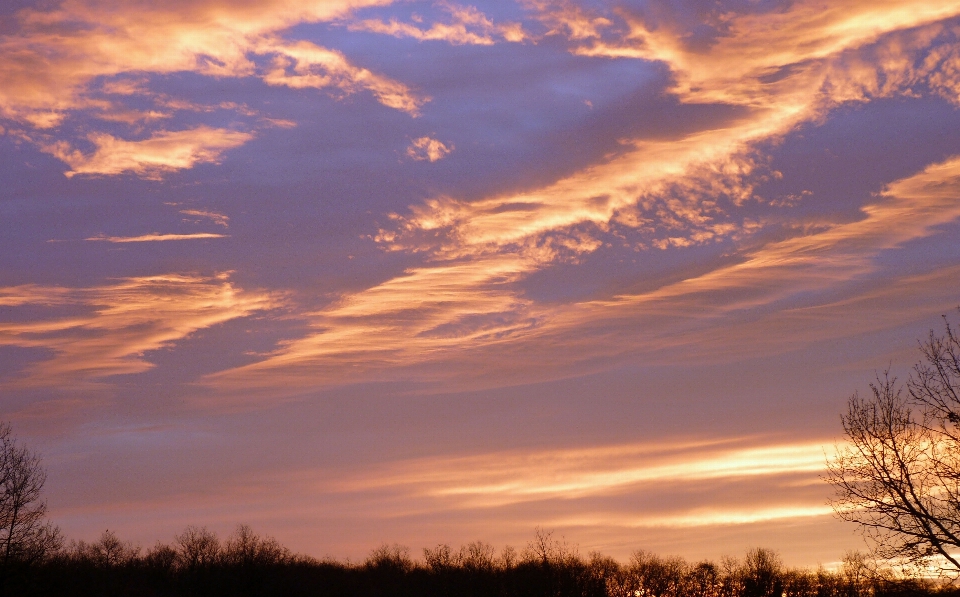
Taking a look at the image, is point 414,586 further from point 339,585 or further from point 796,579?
point 796,579

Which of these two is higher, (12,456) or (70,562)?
(12,456)

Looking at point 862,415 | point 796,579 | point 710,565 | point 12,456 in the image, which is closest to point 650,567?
point 710,565

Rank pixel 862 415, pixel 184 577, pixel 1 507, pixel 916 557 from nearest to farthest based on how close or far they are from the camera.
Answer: pixel 916 557
pixel 862 415
pixel 1 507
pixel 184 577

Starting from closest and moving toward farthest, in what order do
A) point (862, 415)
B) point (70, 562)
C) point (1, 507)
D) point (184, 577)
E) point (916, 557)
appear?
point (916, 557)
point (862, 415)
point (1, 507)
point (70, 562)
point (184, 577)

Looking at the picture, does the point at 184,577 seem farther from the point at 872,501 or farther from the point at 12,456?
the point at 872,501

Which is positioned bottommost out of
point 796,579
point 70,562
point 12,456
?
point 796,579

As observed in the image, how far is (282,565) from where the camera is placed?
10812cm

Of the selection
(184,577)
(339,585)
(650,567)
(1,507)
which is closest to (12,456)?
(1,507)

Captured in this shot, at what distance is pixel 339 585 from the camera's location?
112250mm

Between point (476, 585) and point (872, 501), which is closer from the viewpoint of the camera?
point (872, 501)

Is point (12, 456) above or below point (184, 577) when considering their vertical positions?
above

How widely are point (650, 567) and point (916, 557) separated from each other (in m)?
94.2

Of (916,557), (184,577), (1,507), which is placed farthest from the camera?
(184,577)

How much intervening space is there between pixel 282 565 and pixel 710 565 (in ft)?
174
